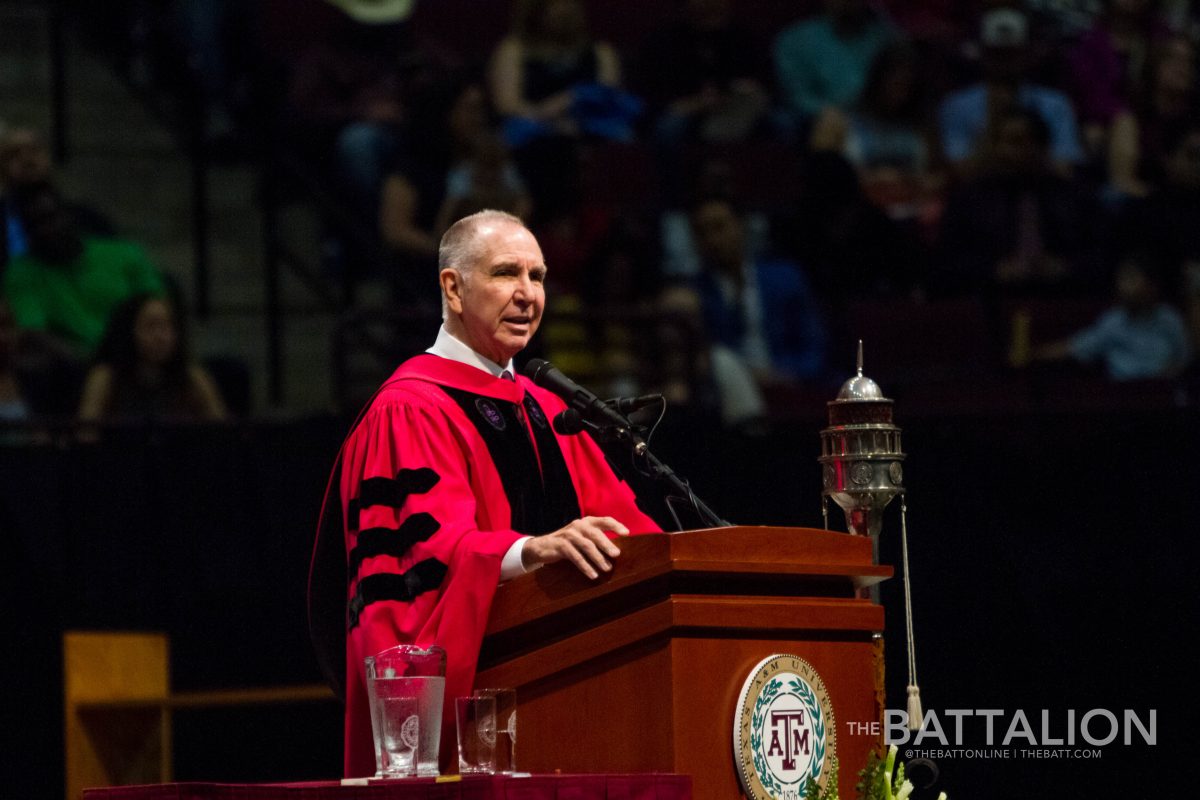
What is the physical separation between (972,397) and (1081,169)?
2.65 m

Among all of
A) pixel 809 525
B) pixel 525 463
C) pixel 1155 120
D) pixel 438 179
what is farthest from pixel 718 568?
pixel 1155 120

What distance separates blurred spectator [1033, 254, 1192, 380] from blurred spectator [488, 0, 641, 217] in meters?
2.21

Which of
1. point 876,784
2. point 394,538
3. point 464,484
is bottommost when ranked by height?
point 876,784

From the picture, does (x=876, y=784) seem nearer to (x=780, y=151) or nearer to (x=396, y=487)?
(x=396, y=487)

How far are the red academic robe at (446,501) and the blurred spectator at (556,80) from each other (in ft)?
15.3

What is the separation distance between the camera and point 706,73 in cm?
914

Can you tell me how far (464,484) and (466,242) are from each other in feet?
1.54

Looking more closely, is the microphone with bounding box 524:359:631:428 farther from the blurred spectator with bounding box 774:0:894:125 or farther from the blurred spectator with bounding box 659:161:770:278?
the blurred spectator with bounding box 774:0:894:125

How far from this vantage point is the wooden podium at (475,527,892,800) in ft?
9.54

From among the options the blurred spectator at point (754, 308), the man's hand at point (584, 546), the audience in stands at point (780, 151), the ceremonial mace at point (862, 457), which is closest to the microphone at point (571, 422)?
the man's hand at point (584, 546)

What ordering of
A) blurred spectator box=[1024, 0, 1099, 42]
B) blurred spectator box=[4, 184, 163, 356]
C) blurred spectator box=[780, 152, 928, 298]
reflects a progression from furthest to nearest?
blurred spectator box=[1024, 0, 1099, 42] → blurred spectator box=[780, 152, 928, 298] → blurred spectator box=[4, 184, 163, 356]

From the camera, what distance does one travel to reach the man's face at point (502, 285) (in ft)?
12.3

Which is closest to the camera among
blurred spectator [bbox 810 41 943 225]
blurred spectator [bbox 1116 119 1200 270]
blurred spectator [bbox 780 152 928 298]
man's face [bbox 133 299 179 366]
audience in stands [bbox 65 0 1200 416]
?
man's face [bbox 133 299 179 366]

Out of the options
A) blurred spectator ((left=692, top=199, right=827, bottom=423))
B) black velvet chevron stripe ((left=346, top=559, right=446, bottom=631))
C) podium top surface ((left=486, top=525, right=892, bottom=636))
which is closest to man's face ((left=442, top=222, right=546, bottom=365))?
black velvet chevron stripe ((left=346, top=559, right=446, bottom=631))
